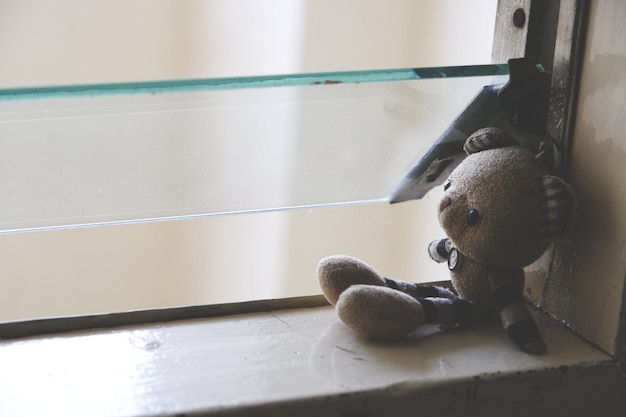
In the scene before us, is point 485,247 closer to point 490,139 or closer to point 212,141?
point 490,139

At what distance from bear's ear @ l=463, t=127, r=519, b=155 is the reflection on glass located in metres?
0.04

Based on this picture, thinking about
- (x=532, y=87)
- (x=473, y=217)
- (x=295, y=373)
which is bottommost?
(x=295, y=373)

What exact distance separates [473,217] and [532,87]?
0.14 metres

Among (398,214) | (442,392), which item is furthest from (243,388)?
(398,214)

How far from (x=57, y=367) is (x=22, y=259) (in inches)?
30.0

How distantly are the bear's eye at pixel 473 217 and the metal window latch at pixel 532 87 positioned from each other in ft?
0.28

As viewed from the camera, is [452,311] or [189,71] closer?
[452,311]

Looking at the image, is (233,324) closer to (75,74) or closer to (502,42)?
(502,42)

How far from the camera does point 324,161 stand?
2.41 ft

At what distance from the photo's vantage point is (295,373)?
63cm

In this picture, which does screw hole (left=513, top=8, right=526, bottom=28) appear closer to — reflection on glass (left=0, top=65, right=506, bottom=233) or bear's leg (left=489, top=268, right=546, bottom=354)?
reflection on glass (left=0, top=65, right=506, bottom=233)

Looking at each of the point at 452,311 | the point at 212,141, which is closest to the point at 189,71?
the point at 212,141

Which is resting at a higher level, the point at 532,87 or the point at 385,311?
the point at 532,87

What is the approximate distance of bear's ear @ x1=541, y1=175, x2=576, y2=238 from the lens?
0.63 meters
